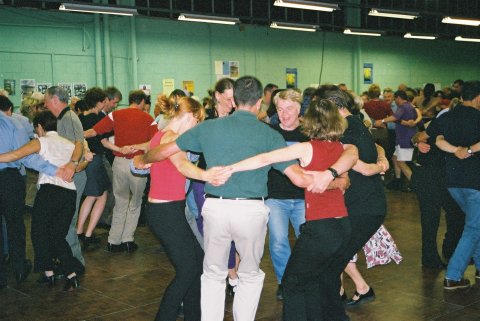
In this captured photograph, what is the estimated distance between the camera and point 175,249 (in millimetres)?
3365

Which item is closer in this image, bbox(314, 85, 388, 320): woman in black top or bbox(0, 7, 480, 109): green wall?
bbox(314, 85, 388, 320): woman in black top

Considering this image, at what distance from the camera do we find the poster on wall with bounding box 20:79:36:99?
9891 millimetres

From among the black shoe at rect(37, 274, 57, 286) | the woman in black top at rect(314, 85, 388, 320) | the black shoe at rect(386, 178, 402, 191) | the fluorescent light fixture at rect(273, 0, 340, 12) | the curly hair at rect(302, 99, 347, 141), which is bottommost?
the black shoe at rect(386, 178, 402, 191)

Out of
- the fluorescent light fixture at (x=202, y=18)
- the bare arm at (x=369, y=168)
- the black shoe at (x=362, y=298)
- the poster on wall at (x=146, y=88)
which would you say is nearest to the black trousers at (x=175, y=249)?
the bare arm at (x=369, y=168)

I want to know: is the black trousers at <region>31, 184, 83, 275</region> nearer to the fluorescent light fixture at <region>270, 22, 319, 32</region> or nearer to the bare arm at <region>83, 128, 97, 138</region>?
the bare arm at <region>83, 128, 97, 138</region>

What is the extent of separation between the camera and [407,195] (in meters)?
9.34

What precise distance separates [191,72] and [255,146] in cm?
913

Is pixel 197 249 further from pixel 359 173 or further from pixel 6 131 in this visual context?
pixel 6 131

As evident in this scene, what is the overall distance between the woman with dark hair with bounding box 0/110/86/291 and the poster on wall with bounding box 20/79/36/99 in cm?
557

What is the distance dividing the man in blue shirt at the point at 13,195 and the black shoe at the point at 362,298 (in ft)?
7.83

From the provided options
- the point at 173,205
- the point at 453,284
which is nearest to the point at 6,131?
the point at 173,205

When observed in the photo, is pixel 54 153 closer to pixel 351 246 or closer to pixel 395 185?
pixel 351 246

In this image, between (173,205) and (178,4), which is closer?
(173,205)

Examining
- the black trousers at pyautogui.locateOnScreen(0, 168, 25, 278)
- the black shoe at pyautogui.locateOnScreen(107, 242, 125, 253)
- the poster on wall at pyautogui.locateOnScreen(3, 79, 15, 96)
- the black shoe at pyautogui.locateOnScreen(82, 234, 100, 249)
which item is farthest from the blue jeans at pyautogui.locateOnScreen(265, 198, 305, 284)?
the poster on wall at pyautogui.locateOnScreen(3, 79, 15, 96)
